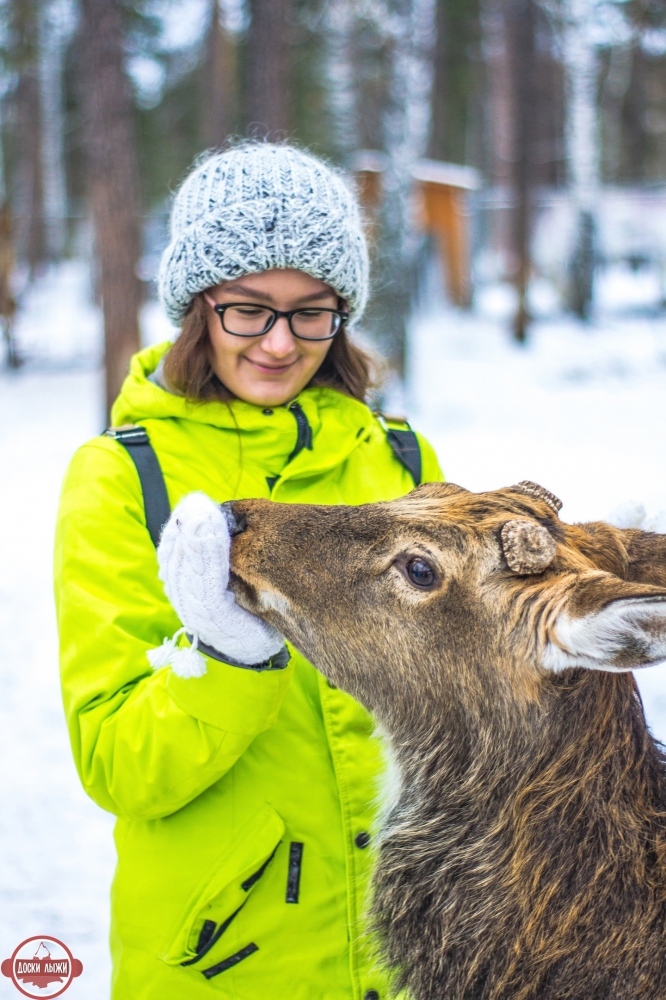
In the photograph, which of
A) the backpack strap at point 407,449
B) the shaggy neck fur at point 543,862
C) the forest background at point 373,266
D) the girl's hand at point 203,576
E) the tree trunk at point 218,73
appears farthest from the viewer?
the tree trunk at point 218,73

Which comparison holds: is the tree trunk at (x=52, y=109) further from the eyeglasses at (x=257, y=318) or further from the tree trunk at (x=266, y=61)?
the eyeglasses at (x=257, y=318)

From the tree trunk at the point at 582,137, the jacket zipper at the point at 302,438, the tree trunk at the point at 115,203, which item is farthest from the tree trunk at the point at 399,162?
the jacket zipper at the point at 302,438

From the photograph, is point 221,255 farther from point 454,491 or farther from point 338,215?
point 454,491

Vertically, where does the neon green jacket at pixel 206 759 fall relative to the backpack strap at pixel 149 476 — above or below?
below

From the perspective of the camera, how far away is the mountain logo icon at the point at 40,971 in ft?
9.29

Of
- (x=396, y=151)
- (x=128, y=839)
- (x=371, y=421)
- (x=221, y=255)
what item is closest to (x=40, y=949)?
(x=128, y=839)

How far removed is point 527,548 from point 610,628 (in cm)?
32

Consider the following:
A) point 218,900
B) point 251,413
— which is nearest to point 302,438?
point 251,413

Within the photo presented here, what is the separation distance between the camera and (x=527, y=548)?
1907 mm

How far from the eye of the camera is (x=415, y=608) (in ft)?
6.59

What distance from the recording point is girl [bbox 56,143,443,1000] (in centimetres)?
182

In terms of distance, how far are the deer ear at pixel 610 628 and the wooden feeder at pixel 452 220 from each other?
67.1ft

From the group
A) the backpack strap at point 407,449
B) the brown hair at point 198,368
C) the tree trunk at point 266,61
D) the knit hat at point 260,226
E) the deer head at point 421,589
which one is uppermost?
the tree trunk at point 266,61

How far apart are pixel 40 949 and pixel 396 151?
30.8ft
